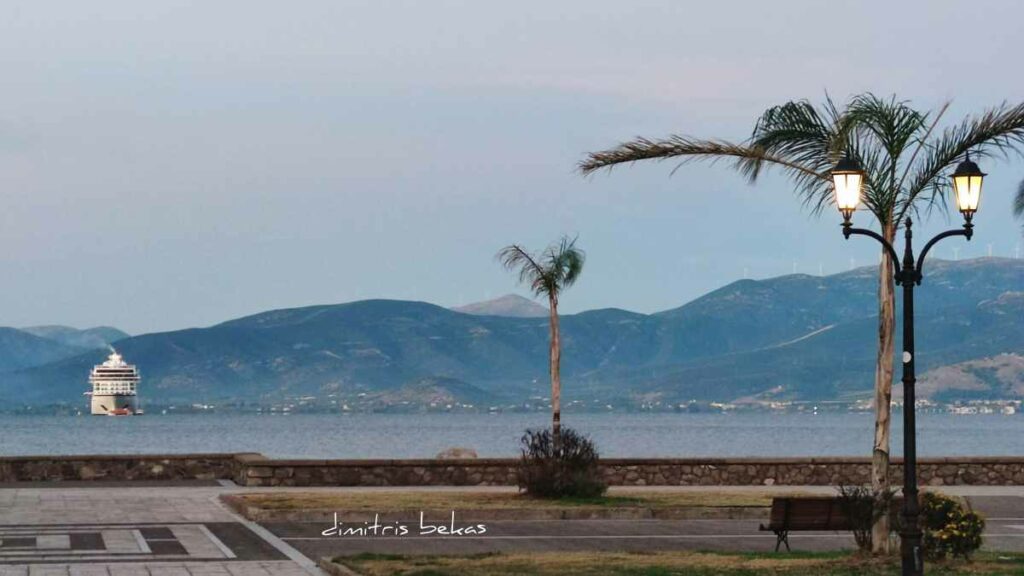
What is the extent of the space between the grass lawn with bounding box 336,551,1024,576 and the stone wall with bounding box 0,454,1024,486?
14235 millimetres

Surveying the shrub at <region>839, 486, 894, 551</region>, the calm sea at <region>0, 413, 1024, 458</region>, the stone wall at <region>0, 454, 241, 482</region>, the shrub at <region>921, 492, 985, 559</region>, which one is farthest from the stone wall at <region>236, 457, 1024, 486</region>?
the calm sea at <region>0, 413, 1024, 458</region>

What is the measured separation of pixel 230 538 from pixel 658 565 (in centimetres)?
680

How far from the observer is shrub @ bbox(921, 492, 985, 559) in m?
21.0

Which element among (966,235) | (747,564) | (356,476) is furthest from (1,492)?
(966,235)

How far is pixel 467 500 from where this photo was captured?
31359 millimetres

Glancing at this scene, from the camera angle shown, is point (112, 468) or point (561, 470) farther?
point (112, 468)

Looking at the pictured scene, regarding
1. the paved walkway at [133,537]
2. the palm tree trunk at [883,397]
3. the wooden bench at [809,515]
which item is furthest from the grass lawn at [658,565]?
the paved walkway at [133,537]

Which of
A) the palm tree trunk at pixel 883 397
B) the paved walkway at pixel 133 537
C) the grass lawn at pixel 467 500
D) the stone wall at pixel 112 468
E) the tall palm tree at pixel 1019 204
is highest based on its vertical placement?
the tall palm tree at pixel 1019 204

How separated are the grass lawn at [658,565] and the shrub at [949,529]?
7.7 inches

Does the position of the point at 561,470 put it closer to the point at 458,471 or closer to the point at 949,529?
the point at 458,471

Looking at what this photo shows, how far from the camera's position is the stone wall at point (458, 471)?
1427 inches

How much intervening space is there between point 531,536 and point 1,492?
42.7 feet

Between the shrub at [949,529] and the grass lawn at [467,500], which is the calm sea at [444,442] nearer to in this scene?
the grass lawn at [467,500]

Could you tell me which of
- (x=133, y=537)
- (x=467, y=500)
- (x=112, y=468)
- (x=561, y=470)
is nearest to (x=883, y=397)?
Answer: (x=133, y=537)
